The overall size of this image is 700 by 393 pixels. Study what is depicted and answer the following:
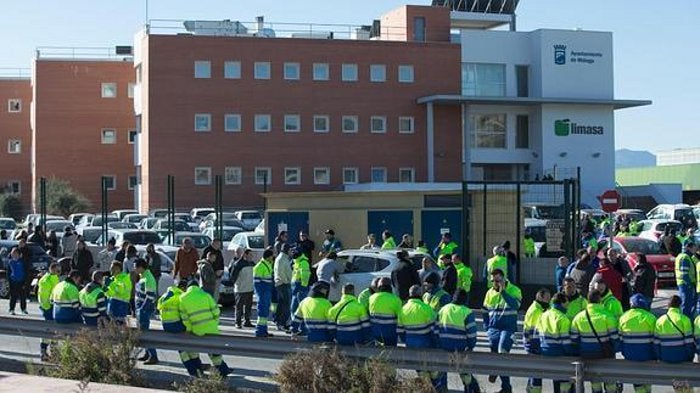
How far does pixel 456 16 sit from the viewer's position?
71.8 metres

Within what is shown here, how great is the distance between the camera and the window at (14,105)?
257ft

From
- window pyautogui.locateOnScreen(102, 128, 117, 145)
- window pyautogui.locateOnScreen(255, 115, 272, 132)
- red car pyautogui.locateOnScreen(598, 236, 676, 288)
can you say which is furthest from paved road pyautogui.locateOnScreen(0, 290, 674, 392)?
window pyautogui.locateOnScreen(102, 128, 117, 145)

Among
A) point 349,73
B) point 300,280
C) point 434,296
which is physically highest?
point 349,73

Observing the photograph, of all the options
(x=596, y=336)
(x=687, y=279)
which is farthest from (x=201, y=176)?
(x=596, y=336)

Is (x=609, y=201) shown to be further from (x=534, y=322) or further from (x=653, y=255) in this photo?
(x=534, y=322)

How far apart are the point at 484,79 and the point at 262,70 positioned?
14.1 metres

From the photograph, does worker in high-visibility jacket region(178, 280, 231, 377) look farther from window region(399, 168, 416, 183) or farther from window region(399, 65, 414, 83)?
window region(399, 65, 414, 83)

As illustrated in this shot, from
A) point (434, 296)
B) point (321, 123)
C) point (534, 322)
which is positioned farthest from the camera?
point (321, 123)

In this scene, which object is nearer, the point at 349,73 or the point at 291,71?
the point at 291,71

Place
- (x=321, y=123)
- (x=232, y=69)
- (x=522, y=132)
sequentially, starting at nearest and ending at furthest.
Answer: (x=232, y=69), (x=321, y=123), (x=522, y=132)

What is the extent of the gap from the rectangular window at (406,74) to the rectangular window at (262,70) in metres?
8.13

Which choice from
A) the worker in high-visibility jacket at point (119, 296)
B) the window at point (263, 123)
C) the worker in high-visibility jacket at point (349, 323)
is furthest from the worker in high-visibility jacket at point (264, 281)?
the window at point (263, 123)

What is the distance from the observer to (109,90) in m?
72.1

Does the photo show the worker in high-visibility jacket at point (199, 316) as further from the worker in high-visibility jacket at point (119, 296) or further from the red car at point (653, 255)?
the red car at point (653, 255)
